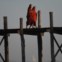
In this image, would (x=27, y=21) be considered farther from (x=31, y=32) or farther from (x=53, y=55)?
(x=53, y=55)

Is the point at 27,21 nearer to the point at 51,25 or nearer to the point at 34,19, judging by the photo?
the point at 34,19

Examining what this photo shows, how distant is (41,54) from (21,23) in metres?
2.35

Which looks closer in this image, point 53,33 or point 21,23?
point 53,33

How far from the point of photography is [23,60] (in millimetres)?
21172

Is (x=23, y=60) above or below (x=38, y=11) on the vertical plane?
below

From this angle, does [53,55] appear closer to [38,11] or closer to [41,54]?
[41,54]

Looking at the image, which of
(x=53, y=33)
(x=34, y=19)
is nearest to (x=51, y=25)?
(x=53, y=33)

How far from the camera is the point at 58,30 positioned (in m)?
19.4

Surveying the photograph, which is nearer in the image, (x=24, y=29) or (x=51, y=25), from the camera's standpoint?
(x=51, y=25)

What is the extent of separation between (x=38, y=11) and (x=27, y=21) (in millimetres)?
1128

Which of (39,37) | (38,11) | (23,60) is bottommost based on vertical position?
(23,60)

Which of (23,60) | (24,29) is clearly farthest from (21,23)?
(23,60)

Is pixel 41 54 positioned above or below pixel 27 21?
below

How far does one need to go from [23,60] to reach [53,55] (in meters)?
2.20
